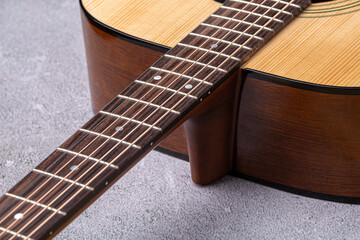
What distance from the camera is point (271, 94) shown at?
110cm

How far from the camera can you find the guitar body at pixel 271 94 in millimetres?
1091

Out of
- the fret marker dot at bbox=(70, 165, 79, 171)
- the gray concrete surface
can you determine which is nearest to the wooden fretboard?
the fret marker dot at bbox=(70, 165, 79, 171)

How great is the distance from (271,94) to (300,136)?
0.10m

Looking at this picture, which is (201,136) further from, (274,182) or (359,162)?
(359,162)

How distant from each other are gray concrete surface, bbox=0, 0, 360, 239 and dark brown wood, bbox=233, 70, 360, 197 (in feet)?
0.17

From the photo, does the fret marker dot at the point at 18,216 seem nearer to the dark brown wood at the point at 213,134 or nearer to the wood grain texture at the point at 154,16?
the dark brown wood at the point at 213,134

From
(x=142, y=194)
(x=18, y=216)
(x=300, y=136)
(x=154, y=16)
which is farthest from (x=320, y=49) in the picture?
(x=18, y=216)

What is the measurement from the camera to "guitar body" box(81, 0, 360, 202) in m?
1.09

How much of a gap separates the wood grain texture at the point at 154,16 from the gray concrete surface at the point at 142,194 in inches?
10.8

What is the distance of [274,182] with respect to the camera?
1218 mm

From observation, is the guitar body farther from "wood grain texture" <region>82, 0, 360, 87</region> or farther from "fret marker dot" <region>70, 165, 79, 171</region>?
"fret marker dot" <region>70, 165, 79, 171</region>

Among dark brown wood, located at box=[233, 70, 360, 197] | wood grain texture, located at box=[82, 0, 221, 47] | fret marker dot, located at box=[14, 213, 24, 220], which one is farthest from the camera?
wood grain texture, located at box=[82, 0, 221, 47]

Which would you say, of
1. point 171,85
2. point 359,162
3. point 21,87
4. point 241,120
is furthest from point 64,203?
point 21,87

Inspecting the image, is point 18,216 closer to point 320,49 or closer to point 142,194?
point 142,194
